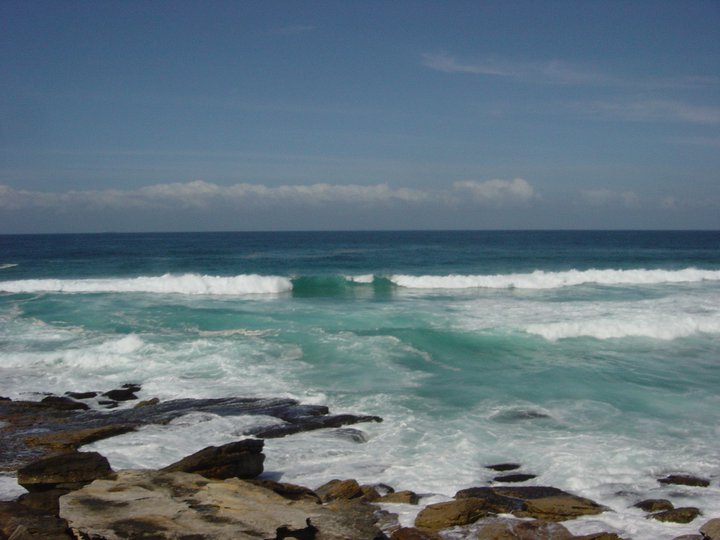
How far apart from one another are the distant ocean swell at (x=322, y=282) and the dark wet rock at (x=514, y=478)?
23.1m

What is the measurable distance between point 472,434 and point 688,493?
3.34m

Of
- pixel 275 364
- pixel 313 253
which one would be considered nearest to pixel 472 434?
pixel 275 364

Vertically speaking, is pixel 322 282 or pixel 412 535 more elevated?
pixel 322 282

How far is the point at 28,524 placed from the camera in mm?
6199

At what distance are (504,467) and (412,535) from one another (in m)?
2.83

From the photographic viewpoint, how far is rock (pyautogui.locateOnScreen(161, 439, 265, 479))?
26.0 feet

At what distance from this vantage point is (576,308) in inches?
934

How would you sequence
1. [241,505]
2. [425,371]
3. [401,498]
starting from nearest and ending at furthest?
1. [241,505]
2. [401,498]
3. [425,371]

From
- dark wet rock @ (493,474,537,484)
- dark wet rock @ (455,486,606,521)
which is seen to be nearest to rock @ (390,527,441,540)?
dark wet rock @ (455,486,606,521)

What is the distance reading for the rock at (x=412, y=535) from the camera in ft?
21.8

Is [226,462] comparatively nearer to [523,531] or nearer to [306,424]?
[306,424]

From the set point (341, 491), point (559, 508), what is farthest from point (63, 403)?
point (559, 508)

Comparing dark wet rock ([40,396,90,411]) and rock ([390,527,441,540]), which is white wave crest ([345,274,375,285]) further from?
rock ([390,527,441,540])

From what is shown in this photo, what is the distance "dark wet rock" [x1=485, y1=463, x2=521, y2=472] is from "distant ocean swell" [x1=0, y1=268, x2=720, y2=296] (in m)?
22.7
